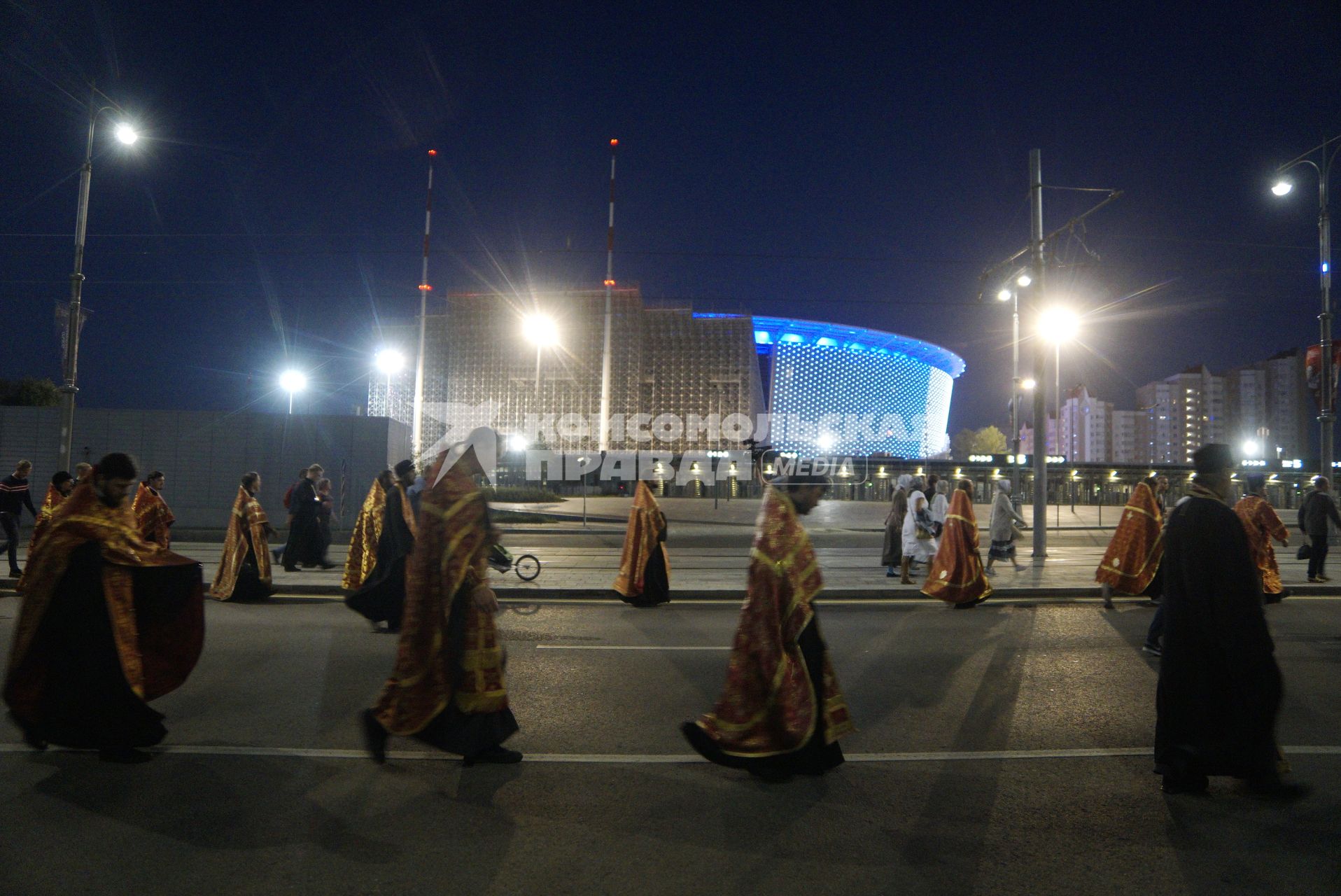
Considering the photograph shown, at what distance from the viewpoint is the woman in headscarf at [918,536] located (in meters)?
10.6

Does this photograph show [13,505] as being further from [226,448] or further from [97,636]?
[226,448]

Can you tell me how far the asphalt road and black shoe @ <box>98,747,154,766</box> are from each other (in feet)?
0.21

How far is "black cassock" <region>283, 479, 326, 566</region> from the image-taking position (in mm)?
11203

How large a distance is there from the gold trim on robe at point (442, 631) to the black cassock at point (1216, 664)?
10.2ft

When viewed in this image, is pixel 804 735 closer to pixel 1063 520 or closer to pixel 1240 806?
pixel 1240 806

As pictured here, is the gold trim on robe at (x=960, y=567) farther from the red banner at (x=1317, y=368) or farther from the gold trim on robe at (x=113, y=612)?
the red banner at (x=1317, y=368)

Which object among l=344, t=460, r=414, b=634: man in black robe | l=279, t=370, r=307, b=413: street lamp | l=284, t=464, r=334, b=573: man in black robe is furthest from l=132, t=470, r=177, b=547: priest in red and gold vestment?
l=279, t=370, r=307, b=413: street lamp

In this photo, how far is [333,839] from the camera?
3062 millimetres

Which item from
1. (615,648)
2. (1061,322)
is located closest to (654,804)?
(615,648)

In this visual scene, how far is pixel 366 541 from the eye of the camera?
902cm

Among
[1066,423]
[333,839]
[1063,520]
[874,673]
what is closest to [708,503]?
[1063,520]

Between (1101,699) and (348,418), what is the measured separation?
18965mm

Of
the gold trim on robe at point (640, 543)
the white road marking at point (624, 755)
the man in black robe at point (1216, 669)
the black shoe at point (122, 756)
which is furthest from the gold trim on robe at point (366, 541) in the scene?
the man in black robe at point (1216, 669)

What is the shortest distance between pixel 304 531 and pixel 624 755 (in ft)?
29.0
